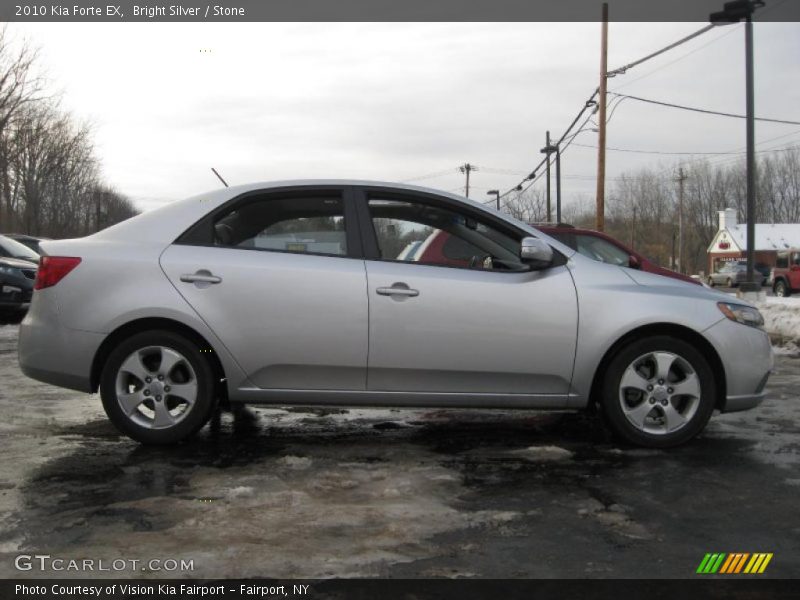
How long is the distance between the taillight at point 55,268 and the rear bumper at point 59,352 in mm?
140

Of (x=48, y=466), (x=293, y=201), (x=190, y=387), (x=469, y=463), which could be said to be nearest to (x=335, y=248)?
(x=293, y=201)

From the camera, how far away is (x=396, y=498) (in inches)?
147

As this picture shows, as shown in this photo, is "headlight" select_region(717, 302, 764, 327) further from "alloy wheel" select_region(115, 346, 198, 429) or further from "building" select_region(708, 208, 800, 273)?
"building" select_region(708, 208, 800, 273)

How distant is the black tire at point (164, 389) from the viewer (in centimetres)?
462

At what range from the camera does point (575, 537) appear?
3238 mm

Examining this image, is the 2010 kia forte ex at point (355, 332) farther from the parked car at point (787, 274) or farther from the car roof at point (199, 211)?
the parked car at point (787, 274)

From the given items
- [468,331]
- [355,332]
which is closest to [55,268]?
[355,332]

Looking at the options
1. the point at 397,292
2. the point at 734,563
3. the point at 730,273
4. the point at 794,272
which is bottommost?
the point at 734,563

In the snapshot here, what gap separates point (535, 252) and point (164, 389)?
91.2 inches

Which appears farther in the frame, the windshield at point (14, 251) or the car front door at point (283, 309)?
the windshield at point (14, 251)

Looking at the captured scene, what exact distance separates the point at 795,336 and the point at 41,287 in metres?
10.2

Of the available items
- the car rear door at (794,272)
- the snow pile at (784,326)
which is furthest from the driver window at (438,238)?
the car rear door at (794,272)

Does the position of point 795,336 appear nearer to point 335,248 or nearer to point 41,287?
point 335,248

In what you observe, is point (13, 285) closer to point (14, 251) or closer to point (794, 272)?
point (14, 251)
